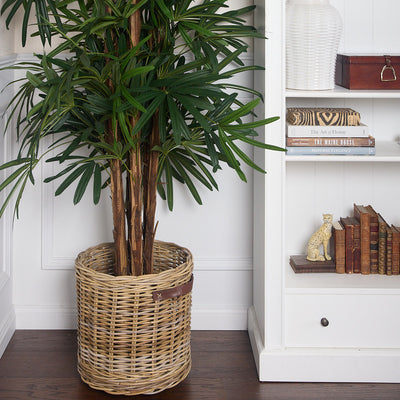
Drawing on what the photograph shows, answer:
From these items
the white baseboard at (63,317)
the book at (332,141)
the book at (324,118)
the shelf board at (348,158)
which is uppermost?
the book at (324,118)

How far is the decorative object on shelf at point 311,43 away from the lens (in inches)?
93.4

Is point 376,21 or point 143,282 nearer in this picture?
point 143,282

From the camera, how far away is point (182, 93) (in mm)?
2006

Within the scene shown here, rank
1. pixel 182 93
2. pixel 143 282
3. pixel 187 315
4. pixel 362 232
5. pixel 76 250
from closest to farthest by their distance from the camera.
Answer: pixel 182 93 → pixel 143 282 → pixel 187 315 → pixel 362 232 → pixel 76 250

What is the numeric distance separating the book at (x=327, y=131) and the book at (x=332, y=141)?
0.04 feet

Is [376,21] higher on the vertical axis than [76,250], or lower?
higher

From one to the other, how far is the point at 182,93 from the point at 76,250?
1168 mm

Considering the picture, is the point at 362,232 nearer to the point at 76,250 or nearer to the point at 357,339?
the point at 357,339

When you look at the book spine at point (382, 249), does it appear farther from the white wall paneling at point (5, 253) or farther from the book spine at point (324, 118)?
the white wall paneling at point (5, 253)

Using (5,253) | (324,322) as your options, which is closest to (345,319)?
(324,322)

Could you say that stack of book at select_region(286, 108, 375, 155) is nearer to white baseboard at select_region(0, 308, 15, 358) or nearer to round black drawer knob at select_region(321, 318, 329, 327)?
round black drawer knob at select_region(321, 318, 329, 327)

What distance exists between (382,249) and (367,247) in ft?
0.19

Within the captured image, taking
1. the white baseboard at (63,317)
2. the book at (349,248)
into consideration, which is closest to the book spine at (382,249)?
the book at (349,248)

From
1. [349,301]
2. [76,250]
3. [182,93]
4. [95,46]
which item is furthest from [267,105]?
[76,250]
